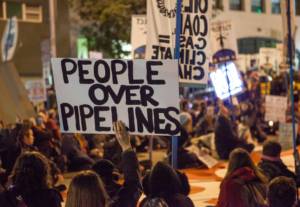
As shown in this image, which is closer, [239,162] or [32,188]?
[32,188]

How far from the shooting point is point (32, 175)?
5270 millimetres

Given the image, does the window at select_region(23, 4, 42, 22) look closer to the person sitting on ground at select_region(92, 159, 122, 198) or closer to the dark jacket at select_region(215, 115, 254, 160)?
the dark jacket at select_region(215, 115, 254, 160)

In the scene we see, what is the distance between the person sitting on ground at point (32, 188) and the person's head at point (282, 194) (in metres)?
1.65

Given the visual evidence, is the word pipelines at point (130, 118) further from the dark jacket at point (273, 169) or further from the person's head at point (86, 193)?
the dark jacket at point (273, 169)

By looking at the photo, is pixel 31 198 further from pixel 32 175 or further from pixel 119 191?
pixel 119 191

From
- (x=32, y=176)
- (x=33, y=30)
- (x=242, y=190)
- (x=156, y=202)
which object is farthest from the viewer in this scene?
(x=33, y=30)

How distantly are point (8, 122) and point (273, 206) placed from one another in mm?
9653

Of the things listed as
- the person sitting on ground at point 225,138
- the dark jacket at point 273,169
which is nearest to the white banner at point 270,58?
the person sitting on ground at point 225,138

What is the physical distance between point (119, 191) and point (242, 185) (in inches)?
55.4

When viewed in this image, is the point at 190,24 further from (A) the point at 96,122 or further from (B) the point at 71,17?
(B) the point at 71,17

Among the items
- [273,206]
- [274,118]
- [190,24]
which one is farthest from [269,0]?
[273,206]

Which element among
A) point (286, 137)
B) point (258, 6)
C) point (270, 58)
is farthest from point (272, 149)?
point (258, 6)

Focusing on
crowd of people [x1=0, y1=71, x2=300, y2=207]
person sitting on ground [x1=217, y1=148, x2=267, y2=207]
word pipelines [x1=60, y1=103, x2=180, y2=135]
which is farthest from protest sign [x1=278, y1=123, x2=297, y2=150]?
word pipelines [x1=60, y1=103, x2=180, y2=135]

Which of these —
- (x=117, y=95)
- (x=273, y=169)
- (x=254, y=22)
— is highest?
(x=254, y=22)
